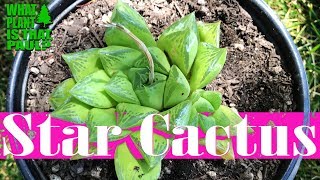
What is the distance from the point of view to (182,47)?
79 centimetres

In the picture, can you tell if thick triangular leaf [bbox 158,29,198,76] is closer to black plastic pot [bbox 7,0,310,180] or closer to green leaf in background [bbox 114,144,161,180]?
green leaf in background [bbox 114,144,161,180]

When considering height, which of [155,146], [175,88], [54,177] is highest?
[175,88]

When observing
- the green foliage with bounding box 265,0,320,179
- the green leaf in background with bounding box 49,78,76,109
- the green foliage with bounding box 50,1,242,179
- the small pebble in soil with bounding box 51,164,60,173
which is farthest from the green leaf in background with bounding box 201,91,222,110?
the green foliage with bounding box 265,0,320,179

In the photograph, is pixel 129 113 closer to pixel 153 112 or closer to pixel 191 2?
pixel 153 112

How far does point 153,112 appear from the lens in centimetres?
78

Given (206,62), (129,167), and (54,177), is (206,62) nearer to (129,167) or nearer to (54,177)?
(129,167)

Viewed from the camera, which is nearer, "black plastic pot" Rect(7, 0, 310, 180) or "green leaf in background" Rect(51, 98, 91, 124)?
"green leaf in background" Rect(51, 98, 91, 124)

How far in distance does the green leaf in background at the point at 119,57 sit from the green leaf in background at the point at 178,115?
4.0 inches

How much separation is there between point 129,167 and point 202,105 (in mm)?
166

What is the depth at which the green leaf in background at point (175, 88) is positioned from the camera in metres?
0.77

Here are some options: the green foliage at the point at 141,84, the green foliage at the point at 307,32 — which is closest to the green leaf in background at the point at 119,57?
the green foliage at the point at 141,84

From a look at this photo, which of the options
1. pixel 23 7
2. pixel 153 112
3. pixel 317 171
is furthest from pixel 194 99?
pixel 317 171

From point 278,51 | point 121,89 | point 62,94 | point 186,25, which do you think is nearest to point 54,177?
point 62,94

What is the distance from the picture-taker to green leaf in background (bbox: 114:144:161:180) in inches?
32.9
